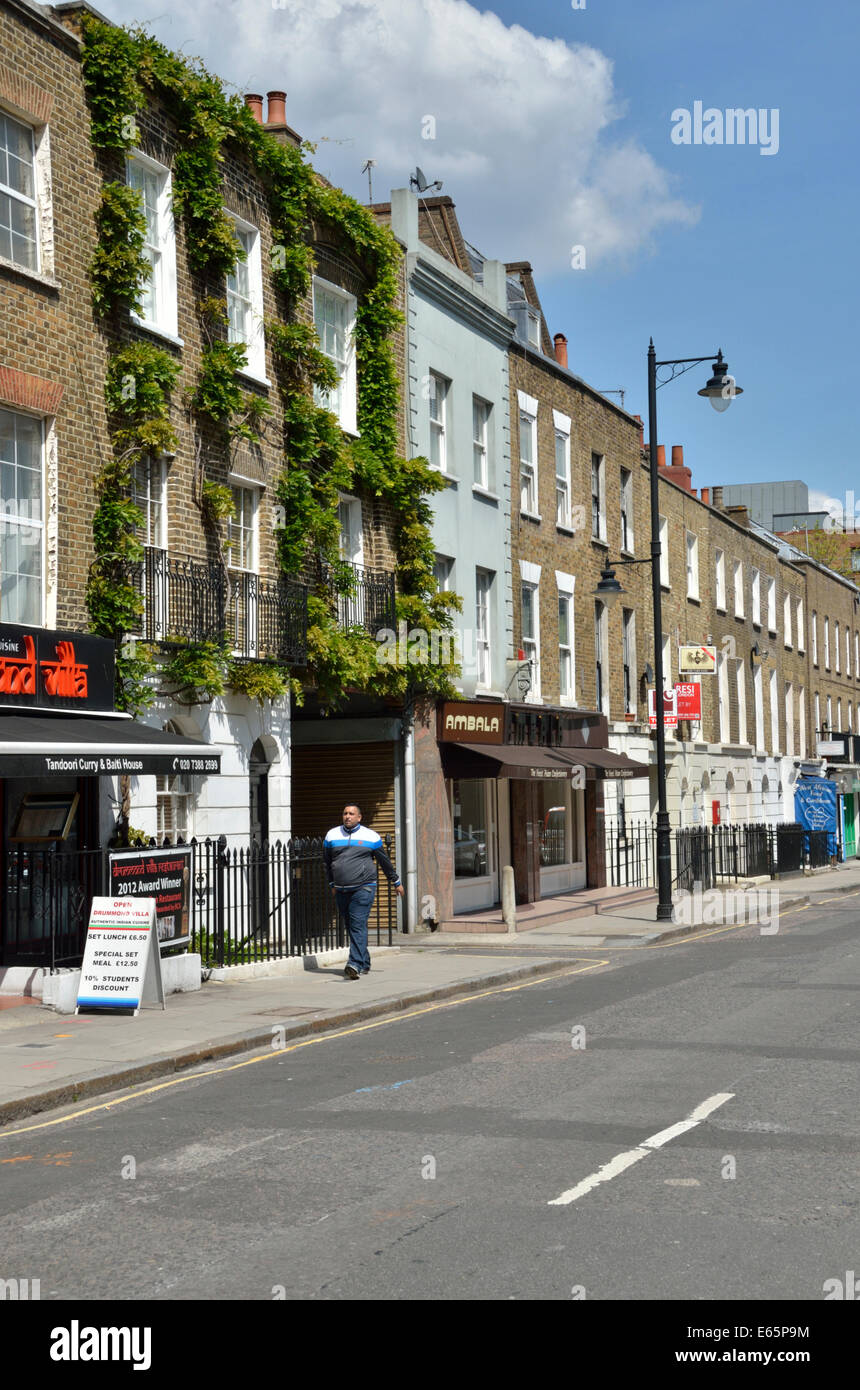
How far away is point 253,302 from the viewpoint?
2034cm

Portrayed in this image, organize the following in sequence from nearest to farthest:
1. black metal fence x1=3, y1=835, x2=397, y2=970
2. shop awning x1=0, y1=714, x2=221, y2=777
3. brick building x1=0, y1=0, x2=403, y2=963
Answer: shop awning x1=0, y1=714, x2=221, y2=777, black metal fence x1=3, y1=835, x2=397, y2=970, brick building x1=0, y1=0, x2=403, y2=963

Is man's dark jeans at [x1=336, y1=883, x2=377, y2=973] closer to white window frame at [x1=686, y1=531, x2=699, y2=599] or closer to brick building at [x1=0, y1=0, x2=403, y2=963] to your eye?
brick building at [x1=0, y1=0, x2=403, y2=963]

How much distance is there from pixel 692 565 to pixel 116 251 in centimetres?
2601

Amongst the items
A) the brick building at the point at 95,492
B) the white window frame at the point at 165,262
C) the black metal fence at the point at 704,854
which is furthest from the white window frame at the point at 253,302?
the black metal fence at the point at 704,854

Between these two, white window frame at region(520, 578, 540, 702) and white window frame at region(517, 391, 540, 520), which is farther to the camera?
white window frame at region(517, 391, 540, 520)

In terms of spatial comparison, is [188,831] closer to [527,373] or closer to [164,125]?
[164,125]

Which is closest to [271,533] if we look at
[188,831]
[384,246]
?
[188,831]

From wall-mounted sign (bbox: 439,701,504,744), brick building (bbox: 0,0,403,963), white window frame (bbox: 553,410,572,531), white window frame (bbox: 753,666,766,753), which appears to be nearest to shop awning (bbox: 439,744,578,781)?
wall-mounted sign (bbox: 439,701,504,744)

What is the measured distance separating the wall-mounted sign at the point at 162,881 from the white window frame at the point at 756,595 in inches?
1329

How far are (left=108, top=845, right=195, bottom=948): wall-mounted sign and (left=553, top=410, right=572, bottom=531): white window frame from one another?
17068mm

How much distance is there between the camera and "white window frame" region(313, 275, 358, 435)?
73.9 feet

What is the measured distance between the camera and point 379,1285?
562cm

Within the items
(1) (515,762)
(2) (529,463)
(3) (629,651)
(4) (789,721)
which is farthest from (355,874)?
(4) (789,721)

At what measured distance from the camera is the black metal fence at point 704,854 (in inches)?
1267
